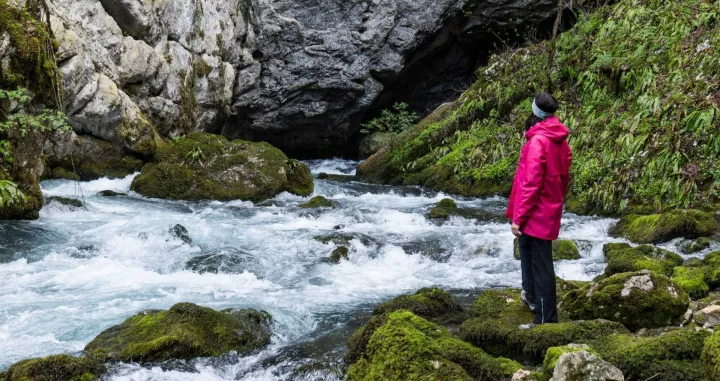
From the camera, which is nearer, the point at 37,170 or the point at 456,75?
the point at 37,170

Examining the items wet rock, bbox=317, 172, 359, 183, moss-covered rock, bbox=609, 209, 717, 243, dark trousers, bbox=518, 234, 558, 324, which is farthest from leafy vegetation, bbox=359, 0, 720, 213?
dark trousers, bbox=518, 234, 558, 324

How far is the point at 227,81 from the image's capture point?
21.2m

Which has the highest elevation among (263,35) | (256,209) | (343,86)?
(263,35)

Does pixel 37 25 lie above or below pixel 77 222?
above

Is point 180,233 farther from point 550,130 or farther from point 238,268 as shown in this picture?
point 550,130

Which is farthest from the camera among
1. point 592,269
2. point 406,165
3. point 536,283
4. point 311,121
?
point 311,121

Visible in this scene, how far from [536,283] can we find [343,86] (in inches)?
747

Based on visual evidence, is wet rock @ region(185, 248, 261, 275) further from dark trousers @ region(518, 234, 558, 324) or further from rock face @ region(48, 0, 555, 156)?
rock face @ region(48, 0, 555, 156)

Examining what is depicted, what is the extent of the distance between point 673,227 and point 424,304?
16.8ft

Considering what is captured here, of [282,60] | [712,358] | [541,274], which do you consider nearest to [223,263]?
[541,274]

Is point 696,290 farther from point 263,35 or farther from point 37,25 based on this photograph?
point 263,35

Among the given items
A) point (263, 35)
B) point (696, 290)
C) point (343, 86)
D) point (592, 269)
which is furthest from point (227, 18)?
point (696, 290)

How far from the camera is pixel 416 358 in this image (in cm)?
412

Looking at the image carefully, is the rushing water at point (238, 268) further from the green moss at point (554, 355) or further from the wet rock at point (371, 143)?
the wet rock at point (371, 143)
